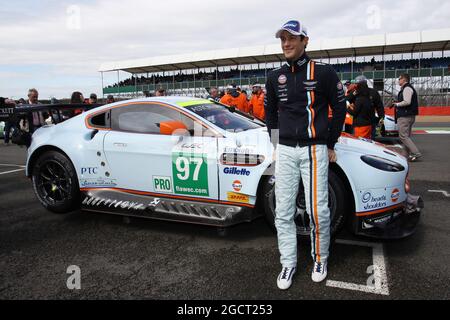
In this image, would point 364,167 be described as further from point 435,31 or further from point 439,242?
point 435,31

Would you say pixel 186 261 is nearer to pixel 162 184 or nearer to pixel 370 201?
pixel 162 184

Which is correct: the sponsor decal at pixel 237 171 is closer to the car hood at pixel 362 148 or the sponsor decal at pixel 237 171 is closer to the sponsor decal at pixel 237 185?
the sponsor decal at pixel 237 185

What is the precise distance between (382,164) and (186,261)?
184 centimetres

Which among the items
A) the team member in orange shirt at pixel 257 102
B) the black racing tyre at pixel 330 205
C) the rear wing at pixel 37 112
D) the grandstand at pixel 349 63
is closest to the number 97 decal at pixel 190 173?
the black racing tyre at pixel 330 205

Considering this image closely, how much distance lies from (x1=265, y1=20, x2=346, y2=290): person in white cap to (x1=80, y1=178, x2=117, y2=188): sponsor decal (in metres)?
1.98

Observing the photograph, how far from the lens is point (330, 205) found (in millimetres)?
3041

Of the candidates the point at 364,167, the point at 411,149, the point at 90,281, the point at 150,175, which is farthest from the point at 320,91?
the point at 411,149

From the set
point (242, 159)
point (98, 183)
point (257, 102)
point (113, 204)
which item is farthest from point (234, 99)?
point (242, 159)

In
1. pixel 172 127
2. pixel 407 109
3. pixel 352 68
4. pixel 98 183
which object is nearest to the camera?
pixel 172 127

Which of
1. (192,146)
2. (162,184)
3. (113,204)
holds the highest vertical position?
(192,146)

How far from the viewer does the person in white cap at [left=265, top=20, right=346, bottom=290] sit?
2461 mm

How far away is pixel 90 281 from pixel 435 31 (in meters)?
25.5
